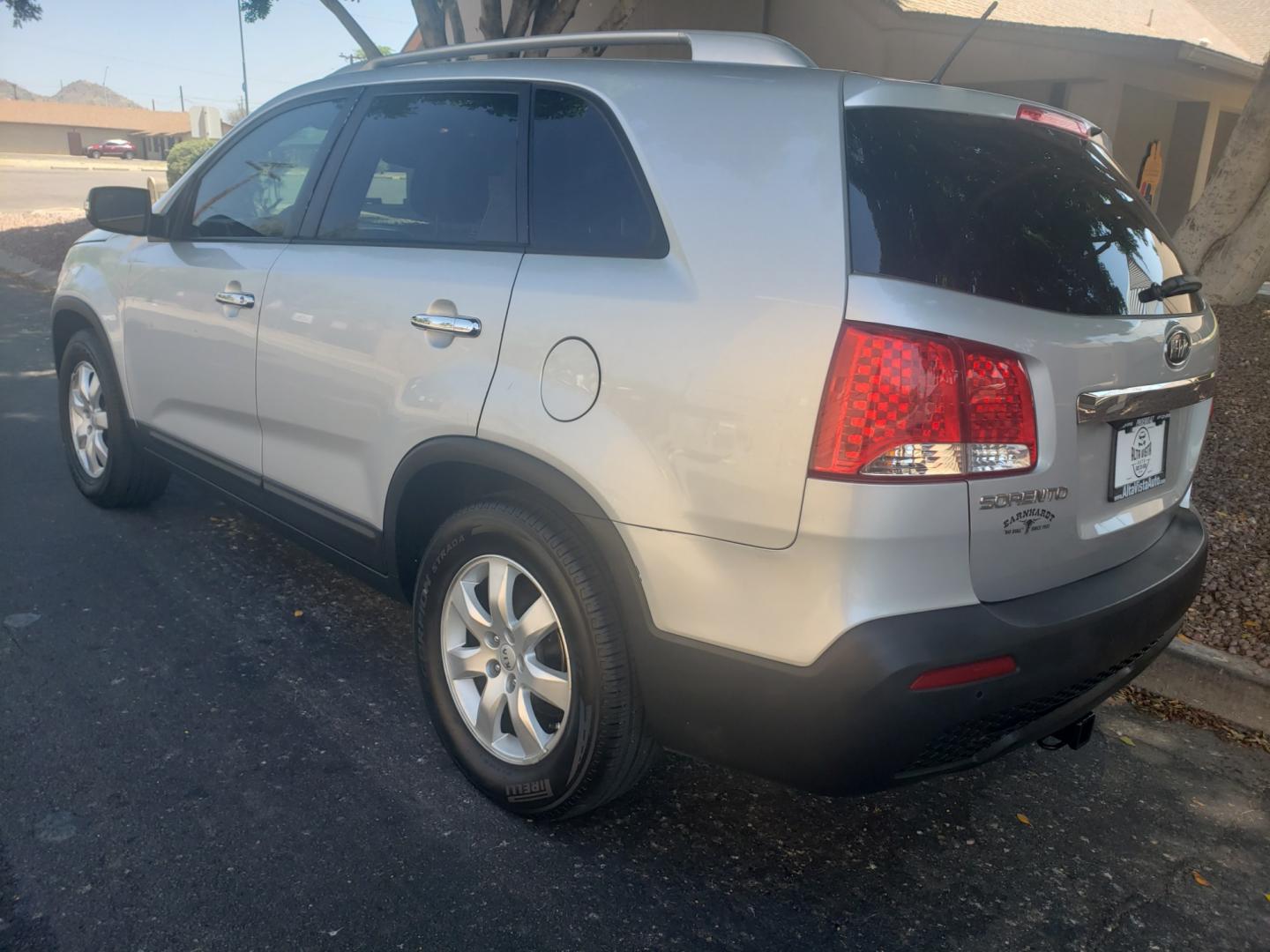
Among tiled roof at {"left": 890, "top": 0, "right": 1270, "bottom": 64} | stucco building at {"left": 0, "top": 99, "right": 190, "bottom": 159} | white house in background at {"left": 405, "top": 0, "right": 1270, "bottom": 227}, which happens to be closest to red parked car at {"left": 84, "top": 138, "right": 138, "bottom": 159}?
stucco building at {"left": 0, "top": 99, "right": 190, "bottom": 159}

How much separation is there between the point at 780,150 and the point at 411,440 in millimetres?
1298

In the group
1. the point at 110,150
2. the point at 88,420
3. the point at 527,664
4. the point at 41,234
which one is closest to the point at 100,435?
the point at 88,420

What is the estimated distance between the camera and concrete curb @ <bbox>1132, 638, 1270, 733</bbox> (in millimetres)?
3756

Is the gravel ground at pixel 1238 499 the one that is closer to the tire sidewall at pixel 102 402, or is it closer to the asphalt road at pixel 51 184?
the tire sidewall at pixel 102 402

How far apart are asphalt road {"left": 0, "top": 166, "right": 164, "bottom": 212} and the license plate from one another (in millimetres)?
21527

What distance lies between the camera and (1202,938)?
2.61 metres

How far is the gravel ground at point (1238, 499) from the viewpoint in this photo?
165 inches

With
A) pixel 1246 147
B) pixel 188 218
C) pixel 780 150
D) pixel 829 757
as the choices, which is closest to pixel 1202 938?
pixel 829 757

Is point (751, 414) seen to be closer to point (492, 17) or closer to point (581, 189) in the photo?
point (581, 189)

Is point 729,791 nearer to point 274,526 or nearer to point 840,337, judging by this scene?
point 840,337

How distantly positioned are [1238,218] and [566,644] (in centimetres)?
664

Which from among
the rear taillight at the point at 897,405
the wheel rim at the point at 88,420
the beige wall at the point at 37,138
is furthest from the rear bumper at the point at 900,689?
the beige wall at the point at 37,138

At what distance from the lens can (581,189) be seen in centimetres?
279

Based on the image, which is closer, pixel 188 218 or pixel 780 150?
pixel 780 150
